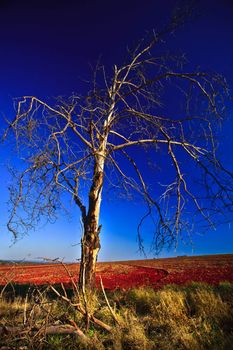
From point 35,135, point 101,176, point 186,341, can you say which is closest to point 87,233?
point 101,176

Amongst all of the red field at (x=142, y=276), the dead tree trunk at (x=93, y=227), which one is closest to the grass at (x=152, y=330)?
the red field at (x=142, y=276)

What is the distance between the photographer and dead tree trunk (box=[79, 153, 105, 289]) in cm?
852

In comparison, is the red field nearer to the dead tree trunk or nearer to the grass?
the dead tree trunk

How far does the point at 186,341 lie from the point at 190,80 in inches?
262

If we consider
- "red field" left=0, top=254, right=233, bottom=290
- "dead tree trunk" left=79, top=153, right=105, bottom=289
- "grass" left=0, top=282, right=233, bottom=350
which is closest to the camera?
"grass" left=0, top=282, right=233, bottom=350

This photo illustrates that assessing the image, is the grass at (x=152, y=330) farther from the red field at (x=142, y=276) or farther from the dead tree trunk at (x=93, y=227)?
the dead tree trunk at (x=93, y=227)

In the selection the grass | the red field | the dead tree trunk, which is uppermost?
the dead tree trunk

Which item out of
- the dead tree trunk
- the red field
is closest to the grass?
the red field

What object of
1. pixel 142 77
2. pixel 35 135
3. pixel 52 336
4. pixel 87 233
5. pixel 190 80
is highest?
pixel 142 77

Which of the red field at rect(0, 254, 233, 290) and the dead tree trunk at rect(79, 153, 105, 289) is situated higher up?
the dead tree trunk at rect(79, 153, 105, 289)

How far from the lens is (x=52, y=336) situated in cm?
554

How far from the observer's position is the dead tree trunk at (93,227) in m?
8.52

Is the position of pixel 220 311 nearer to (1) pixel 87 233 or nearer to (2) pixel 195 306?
(2) pixel 195 306

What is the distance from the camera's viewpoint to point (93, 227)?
8805 millimetres
